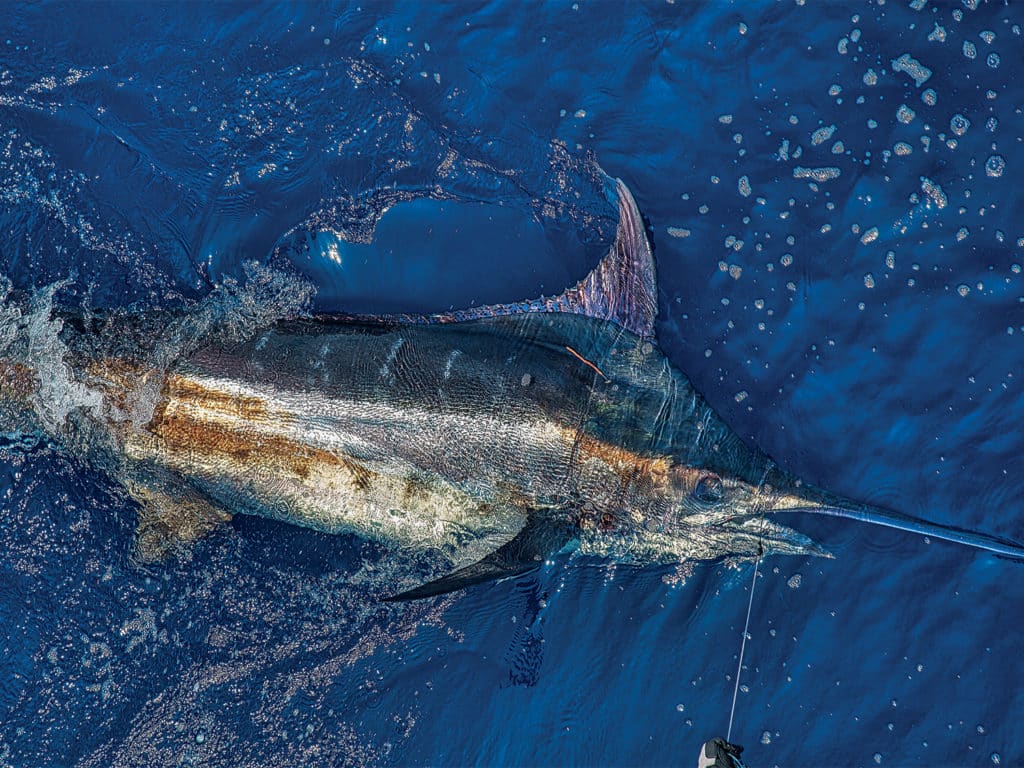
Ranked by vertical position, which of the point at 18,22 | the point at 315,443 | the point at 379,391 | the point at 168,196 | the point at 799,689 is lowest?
the point at 799,689

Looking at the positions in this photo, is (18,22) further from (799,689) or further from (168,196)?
(799,689)

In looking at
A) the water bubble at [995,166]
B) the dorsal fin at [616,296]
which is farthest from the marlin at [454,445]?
the water bubble at [995,166]


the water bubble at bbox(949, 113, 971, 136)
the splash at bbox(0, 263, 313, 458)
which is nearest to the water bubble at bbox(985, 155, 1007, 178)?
the water bubble at bbox(949, 113, 971, 136)

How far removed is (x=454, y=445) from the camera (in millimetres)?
4195

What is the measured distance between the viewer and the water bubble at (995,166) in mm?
5055

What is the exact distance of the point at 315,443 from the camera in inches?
165

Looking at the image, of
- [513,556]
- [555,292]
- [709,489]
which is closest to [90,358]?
[513,556]

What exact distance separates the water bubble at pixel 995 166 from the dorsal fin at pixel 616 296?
2.52 meters

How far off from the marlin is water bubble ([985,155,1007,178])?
259cm

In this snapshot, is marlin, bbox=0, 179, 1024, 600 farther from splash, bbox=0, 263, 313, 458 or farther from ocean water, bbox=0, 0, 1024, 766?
ocean water, bbox=0, 0, 1024, 766

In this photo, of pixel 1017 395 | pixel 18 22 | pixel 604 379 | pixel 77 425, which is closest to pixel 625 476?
pixel 604 379

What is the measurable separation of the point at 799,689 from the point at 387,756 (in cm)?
305

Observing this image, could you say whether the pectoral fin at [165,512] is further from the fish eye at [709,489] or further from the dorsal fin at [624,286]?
the fish eye at [709,489]

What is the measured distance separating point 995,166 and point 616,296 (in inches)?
116
